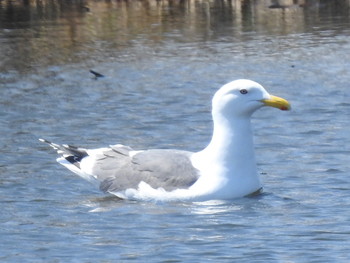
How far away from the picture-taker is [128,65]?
75.7ft

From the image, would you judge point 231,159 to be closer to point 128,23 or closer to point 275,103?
point 275,103

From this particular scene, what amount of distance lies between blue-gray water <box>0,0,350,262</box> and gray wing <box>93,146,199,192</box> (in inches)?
8.3

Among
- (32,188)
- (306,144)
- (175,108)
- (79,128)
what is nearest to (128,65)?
(175,108)

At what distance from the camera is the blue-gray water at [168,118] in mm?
10445

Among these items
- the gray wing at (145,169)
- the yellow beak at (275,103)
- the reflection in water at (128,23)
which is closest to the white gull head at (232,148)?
the yellow beak at (275,103)

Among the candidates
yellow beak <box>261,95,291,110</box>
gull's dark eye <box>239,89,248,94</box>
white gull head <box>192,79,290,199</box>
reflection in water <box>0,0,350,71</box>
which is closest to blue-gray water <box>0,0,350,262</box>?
reflection in water <box>0,0,350,71</box>


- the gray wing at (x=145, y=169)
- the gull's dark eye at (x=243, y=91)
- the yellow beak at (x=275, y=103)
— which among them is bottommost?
the gray wing at (x=145, y=169)

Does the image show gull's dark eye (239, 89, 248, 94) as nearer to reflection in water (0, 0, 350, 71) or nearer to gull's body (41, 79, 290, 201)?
gull's body (41, 79, 290, 201)

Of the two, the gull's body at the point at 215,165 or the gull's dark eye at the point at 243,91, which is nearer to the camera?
the gull's body at the point at 215,165

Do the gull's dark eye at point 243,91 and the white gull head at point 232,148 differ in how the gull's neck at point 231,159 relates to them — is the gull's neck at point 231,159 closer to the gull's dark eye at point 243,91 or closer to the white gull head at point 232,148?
the white gull head at point 232,148

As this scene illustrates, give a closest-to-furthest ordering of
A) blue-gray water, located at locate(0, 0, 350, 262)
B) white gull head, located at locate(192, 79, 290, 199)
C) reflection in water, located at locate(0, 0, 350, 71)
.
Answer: blue-gray water, located at locate(0, 0, 350, 262) → white gull head, located at locate(192, 79, 290, 199) → reflection in water, located at locate(0, 0, 350, 71)

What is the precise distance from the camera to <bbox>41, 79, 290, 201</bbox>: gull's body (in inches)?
459

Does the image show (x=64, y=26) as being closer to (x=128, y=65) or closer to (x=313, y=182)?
(x=128, y=65)

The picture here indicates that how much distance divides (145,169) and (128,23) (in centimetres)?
1802
